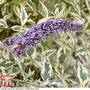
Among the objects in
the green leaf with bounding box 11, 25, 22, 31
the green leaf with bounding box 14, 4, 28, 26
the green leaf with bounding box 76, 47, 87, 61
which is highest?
the green leaf with bounding box 14, 4, 28, 26

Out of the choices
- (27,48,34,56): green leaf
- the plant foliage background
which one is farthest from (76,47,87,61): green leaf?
(27,48,34,56): green leaf

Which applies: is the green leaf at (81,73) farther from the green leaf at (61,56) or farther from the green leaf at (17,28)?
the green leaf at (17,28)

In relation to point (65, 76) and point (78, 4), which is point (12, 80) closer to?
point (65, 76)

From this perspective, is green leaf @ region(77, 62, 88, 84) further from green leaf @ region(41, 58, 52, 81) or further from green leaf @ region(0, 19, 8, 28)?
green leaf @ region(0, 19, 8, 28)

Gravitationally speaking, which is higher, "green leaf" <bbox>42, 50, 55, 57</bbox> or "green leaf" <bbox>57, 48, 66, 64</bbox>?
"green leaf" <bbox>42, 50, 55, 57</bbox>

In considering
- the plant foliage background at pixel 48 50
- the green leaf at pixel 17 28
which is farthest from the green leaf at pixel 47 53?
the green leaf at pixel 17 28

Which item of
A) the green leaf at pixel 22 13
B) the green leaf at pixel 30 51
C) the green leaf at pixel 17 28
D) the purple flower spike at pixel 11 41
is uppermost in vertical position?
the green leaf at pixel 22 13

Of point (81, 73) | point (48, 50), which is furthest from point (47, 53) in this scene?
point (81, 73)
